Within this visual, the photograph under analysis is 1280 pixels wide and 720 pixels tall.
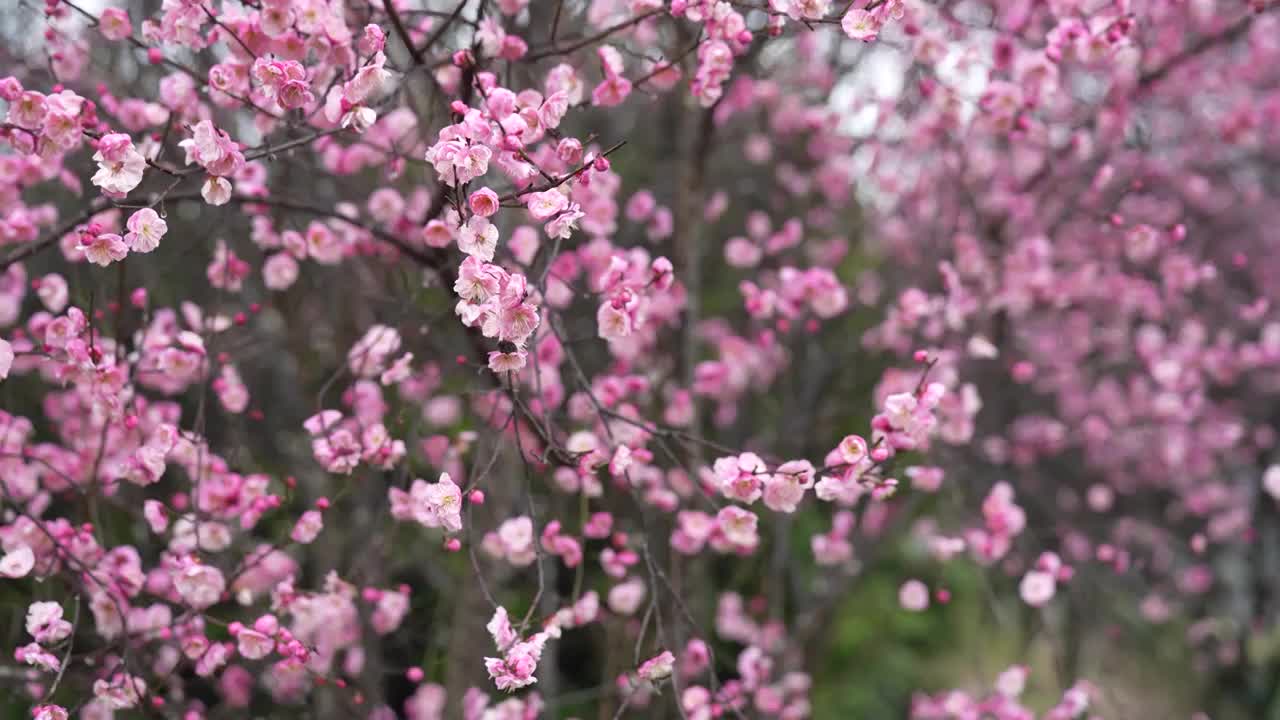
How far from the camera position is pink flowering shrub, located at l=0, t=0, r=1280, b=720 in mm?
2420

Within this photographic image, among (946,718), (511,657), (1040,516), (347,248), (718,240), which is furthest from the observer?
(1040,516)

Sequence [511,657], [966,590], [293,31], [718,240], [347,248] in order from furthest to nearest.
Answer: [966,590] < [718,240] < [347,248] < [293,31] < [511,657]

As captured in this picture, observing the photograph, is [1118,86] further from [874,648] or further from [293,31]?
[874,648]

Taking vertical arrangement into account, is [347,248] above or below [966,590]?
above

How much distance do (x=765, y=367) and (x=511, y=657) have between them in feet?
10.2

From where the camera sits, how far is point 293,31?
8.17ft

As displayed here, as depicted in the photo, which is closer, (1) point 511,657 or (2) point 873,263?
(1) point 511,657

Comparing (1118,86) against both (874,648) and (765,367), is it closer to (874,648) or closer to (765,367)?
(765,367)

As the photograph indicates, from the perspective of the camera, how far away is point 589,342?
385 centimetres

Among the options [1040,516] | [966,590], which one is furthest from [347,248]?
[966,590]

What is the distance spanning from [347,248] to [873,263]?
16.2 feet

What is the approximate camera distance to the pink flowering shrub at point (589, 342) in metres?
2.42

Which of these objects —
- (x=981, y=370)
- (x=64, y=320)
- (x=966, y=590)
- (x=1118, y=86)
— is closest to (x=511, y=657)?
(x=64, y=320)

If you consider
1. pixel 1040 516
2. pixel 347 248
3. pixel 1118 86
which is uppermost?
pixel 347 248
